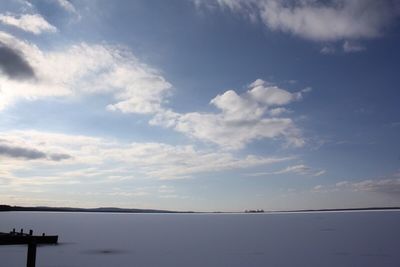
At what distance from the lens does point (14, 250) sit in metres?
75.2

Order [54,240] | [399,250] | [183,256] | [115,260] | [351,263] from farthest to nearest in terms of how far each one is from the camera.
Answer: [54,240] → [399,250] → [183,256] → [115,260] → [351,263]

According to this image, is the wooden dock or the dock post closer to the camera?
the dock post

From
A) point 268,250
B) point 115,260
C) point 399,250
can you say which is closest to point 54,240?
point 115,260

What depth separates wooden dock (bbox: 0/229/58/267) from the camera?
3219 cm

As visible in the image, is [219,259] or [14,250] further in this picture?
[14,250]

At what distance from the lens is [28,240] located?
3177 cm

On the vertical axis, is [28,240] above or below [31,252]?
above

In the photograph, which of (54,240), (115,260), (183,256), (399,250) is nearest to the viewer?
(115,260)

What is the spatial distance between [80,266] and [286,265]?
28955mm

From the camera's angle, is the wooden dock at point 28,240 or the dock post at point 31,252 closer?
the dock post at point 31,252

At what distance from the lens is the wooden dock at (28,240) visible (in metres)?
32.2

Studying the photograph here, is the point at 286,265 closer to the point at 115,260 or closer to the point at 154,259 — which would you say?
the point at 154,259

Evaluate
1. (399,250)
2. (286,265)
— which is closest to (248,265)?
(286,265)

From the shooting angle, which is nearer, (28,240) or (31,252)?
(28,240)
